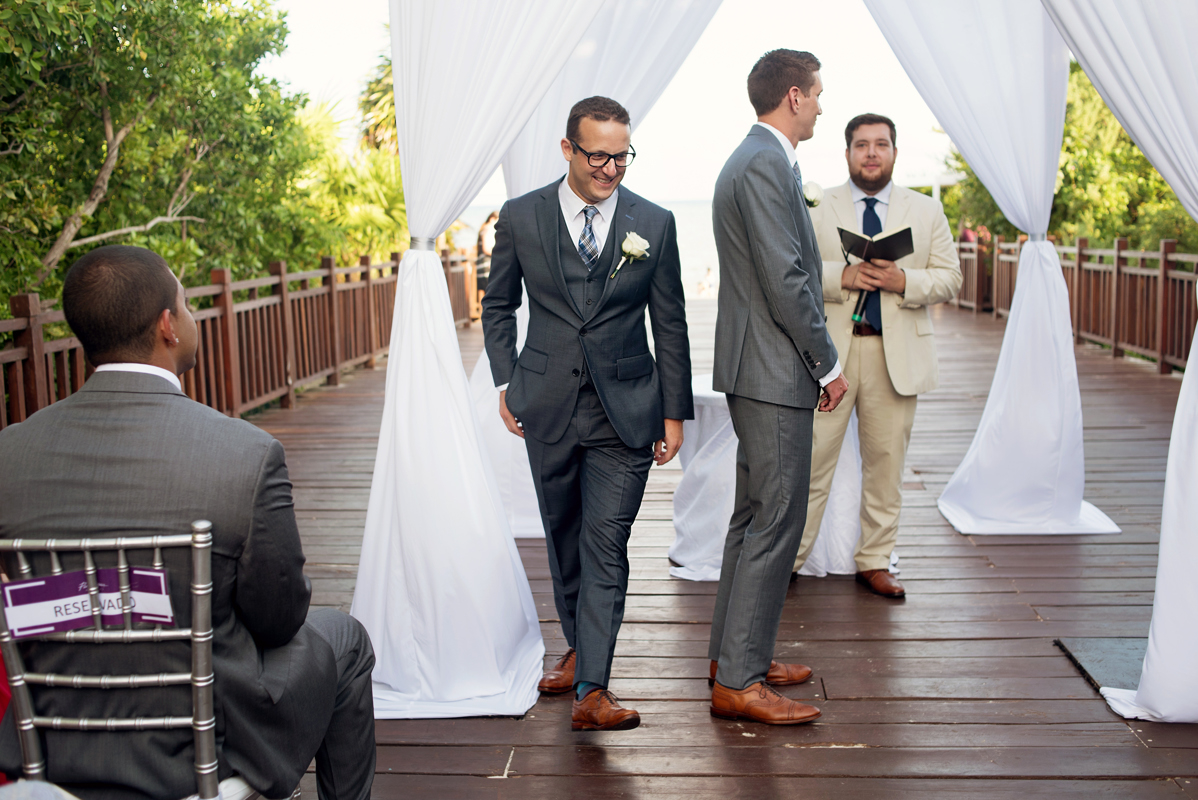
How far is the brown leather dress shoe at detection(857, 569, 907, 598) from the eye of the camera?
12.0 ft

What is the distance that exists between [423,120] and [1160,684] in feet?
8.17

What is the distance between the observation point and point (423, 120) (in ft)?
9.60

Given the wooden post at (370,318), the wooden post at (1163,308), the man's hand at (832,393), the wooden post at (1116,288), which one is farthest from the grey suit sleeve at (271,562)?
the wooden post at (1116,288)

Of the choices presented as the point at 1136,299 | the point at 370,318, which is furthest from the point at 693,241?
the point at 1136,299

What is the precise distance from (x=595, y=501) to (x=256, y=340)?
Answer: 5602 mm

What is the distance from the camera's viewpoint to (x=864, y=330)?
363 centimetres

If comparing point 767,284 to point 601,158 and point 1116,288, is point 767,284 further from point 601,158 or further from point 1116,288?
point 1116,288

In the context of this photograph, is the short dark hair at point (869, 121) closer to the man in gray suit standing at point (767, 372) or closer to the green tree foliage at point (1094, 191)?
the man in gray suit standing at point (767, 372)

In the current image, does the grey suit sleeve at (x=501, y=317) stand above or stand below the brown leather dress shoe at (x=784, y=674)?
above

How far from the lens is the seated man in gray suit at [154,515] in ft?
5.10

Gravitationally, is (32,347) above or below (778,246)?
below

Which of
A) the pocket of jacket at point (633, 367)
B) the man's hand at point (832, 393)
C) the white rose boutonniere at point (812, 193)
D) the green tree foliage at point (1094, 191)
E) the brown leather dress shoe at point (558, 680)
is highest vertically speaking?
the green tree foliage at point (1094, 191)

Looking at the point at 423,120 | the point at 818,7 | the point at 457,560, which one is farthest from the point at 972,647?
the point at 818,7

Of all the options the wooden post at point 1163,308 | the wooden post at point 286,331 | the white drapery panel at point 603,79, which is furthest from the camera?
the wooden post at point 1163,308
